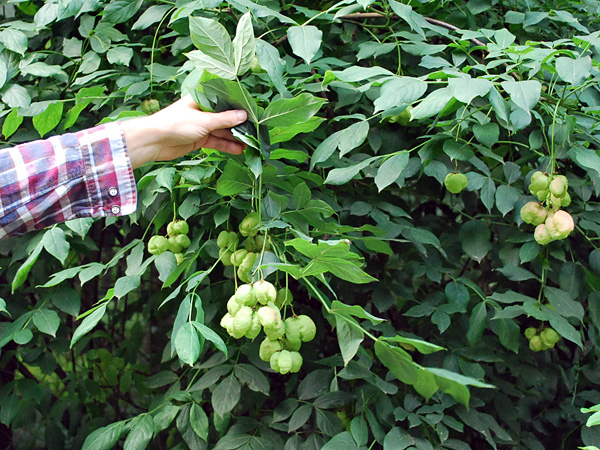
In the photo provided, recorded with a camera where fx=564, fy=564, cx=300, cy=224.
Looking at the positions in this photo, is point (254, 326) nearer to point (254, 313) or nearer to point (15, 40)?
point (254, 313)

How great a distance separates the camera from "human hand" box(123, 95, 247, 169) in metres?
1.07

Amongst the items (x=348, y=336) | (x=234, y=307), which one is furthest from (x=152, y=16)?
(x=348, y=336)

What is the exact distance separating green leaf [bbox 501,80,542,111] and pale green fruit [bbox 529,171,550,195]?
1.04ft

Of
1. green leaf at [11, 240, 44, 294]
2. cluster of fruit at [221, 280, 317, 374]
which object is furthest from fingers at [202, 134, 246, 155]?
green leaf at [11, 240, 44, 294]

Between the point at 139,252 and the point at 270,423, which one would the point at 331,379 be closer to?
the point at 270,423

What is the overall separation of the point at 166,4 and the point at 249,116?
80cm

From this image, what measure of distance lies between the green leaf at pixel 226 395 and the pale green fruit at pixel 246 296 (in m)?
0.67

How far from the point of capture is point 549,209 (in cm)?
138

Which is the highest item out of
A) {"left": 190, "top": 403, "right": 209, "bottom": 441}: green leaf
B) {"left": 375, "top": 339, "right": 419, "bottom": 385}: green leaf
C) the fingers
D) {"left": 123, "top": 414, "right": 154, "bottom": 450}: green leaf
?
the fingers

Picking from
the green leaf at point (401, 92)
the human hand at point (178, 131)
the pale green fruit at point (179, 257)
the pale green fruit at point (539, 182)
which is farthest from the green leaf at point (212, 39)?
the pale green fruit at point (539, 182)

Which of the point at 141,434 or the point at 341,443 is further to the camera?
the point at 141,434

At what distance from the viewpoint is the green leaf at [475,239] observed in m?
1.62

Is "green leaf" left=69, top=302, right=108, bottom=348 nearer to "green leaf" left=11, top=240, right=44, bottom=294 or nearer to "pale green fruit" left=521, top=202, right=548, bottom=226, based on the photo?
"green leaf" left=11, top=240, right=44, bottom=294

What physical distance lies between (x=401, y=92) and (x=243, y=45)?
0.36m
